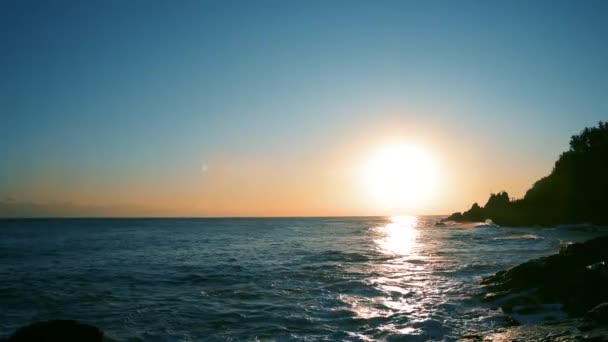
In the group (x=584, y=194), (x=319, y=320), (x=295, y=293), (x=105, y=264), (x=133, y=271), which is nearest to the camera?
(x=319, y=320)

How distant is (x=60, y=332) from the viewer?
11391 millimetres

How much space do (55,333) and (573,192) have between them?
3951 inches

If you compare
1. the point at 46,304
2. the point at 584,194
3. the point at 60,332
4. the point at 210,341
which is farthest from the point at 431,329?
the point at 584,194

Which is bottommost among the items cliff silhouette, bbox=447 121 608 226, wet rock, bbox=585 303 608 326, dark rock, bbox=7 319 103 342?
dark rock, bbox=7 319 103 342

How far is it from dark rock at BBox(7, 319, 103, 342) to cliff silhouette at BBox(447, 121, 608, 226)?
84.5 m

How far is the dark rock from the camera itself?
1115cm

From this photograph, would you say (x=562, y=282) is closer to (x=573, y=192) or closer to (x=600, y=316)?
(x=600, y=316)

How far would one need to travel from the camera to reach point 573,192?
89.1 m

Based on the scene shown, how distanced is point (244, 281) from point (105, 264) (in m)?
15.5

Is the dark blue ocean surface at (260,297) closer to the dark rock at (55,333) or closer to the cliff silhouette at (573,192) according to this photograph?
the dark rock at (55,333)

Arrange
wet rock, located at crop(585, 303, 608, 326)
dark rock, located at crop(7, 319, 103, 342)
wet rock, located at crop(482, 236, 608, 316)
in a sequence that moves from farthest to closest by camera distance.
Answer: wet rock, located at crop(482, 236, 608, 316)
dark rock, located at crop(7, 319, 103, 342)
wet rock, located at crop(585, 303, 608, 326)

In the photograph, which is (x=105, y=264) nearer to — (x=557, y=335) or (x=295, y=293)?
(x=295, y=293)

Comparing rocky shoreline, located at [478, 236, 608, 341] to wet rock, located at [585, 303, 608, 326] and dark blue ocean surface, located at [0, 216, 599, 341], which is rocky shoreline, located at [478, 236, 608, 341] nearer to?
wet rock, located at [585, 303, 608, 326]

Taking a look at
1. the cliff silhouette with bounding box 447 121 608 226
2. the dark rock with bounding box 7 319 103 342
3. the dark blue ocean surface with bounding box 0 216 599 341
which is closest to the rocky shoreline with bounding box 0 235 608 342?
the dark rock with bounding box 7 319 103 342
